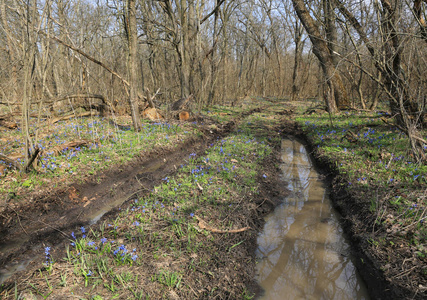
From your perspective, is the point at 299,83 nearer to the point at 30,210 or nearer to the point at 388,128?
the point at 388,128

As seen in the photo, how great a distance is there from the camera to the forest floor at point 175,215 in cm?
268

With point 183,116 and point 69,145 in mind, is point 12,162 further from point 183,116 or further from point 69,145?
point 183,116

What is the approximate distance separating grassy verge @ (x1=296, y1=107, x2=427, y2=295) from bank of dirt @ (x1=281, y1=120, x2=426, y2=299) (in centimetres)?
1

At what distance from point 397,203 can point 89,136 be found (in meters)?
7.59

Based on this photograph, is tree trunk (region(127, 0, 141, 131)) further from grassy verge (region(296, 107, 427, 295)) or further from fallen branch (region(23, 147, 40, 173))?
grassy verge (region(296, 107, 427, 295))

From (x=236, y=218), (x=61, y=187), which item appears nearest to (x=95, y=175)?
(x=61, y=187)

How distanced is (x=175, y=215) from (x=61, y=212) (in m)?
2.28

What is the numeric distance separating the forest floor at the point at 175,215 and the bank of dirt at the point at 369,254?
2cm

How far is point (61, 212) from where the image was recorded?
443cm

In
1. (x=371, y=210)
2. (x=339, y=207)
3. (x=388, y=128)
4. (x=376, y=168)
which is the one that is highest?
(x=388, y=128)

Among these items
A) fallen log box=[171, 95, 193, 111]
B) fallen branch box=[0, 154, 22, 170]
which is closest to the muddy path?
fallen branch box=[0, 154, 22, 170]

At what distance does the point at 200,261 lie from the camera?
2965mm

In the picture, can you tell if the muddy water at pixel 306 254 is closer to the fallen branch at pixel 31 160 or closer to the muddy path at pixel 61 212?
the muddy path at pixel 61 212

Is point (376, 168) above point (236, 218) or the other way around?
above
